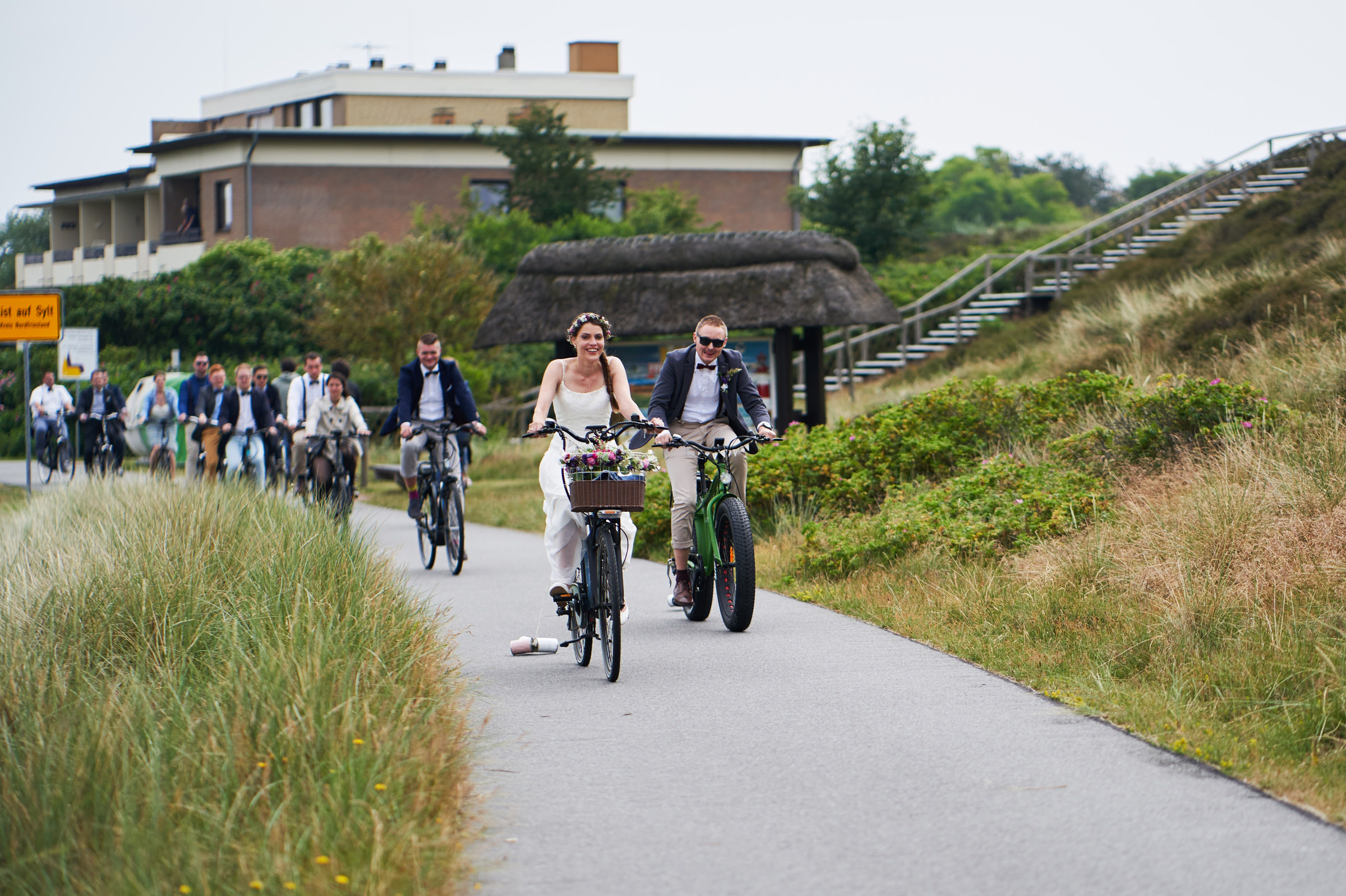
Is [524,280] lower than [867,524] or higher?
higher

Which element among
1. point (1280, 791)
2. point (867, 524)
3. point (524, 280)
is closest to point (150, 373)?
point (524, 280)


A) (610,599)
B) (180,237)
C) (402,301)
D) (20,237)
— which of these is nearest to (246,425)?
(610,599)

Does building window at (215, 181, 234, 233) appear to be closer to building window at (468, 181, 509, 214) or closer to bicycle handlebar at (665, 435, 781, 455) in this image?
building window at (468, 181, 509, 214)

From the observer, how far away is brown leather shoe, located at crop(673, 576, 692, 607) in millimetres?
9633

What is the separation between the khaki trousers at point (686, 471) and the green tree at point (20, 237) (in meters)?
93.5

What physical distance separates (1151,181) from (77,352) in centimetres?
8785

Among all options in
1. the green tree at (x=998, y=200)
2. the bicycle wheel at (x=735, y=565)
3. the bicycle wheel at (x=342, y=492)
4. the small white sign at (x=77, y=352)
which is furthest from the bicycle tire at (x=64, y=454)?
the green tree at (x=998, y=200)

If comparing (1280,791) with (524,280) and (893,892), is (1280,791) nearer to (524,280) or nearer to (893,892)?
(893,892)

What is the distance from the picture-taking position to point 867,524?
38.1ft

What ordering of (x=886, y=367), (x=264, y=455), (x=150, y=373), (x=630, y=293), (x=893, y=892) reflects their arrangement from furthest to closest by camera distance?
1. (x=150, y=373)
2. (x=886, y=367)
3. (x=630, y=293)
4. (x=264, y=455)
5. (x=893, y=892)

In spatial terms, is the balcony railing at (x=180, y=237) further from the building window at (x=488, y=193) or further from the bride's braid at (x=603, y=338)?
the bride's braid at (x=603, y=338)

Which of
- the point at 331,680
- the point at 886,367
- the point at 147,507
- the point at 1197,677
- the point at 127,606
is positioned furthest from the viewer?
the point at 886,367

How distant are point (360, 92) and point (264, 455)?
50.3m

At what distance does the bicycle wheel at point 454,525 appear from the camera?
41.2 feet
